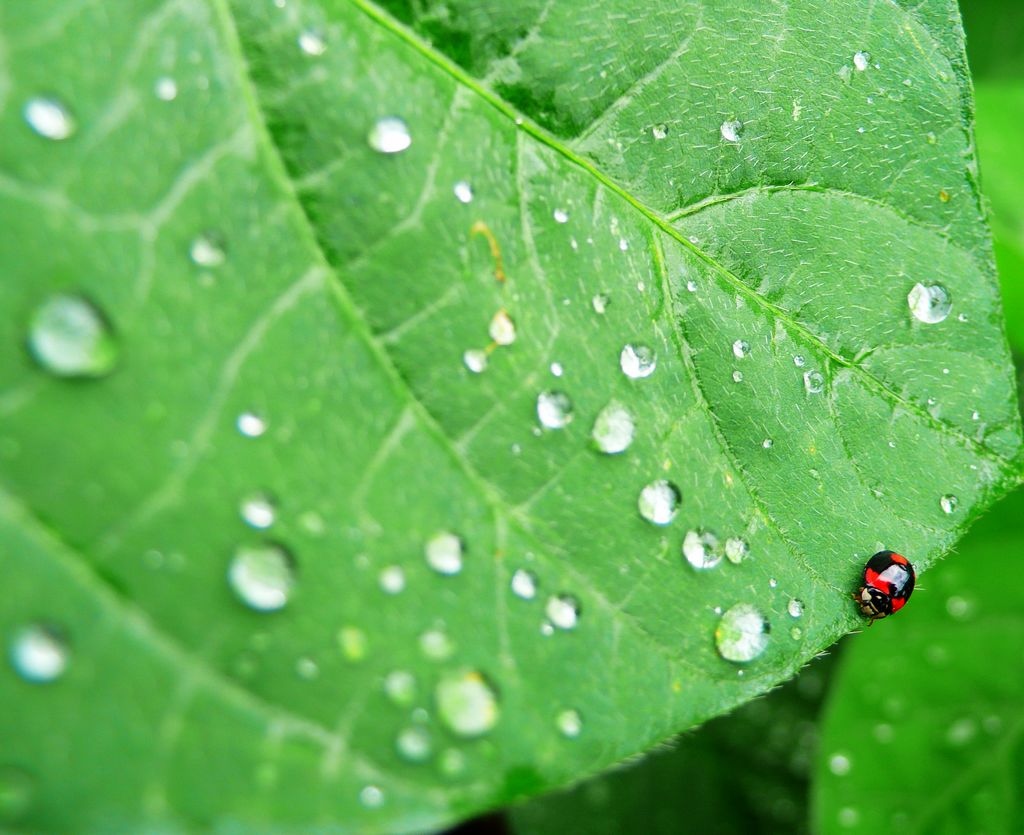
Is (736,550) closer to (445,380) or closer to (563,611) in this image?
(563,611)

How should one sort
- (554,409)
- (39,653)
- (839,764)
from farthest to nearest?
(839,764) < (554,409) < (39,653)

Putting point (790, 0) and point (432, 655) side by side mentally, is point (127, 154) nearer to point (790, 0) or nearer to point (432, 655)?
point (432, 655)

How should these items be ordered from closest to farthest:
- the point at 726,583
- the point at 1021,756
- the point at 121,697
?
the point at 121,697
the point at 726,583
the point at 1021,756

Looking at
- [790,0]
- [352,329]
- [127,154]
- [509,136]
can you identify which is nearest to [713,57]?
[790,0]

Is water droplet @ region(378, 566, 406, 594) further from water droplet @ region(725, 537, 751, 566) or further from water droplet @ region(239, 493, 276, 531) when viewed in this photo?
water droplet @ region(725, 537, 751, 566)

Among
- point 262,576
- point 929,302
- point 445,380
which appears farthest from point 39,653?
point 929,302

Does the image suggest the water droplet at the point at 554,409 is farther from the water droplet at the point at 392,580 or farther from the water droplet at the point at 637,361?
the water droplet at the point at 392,580
